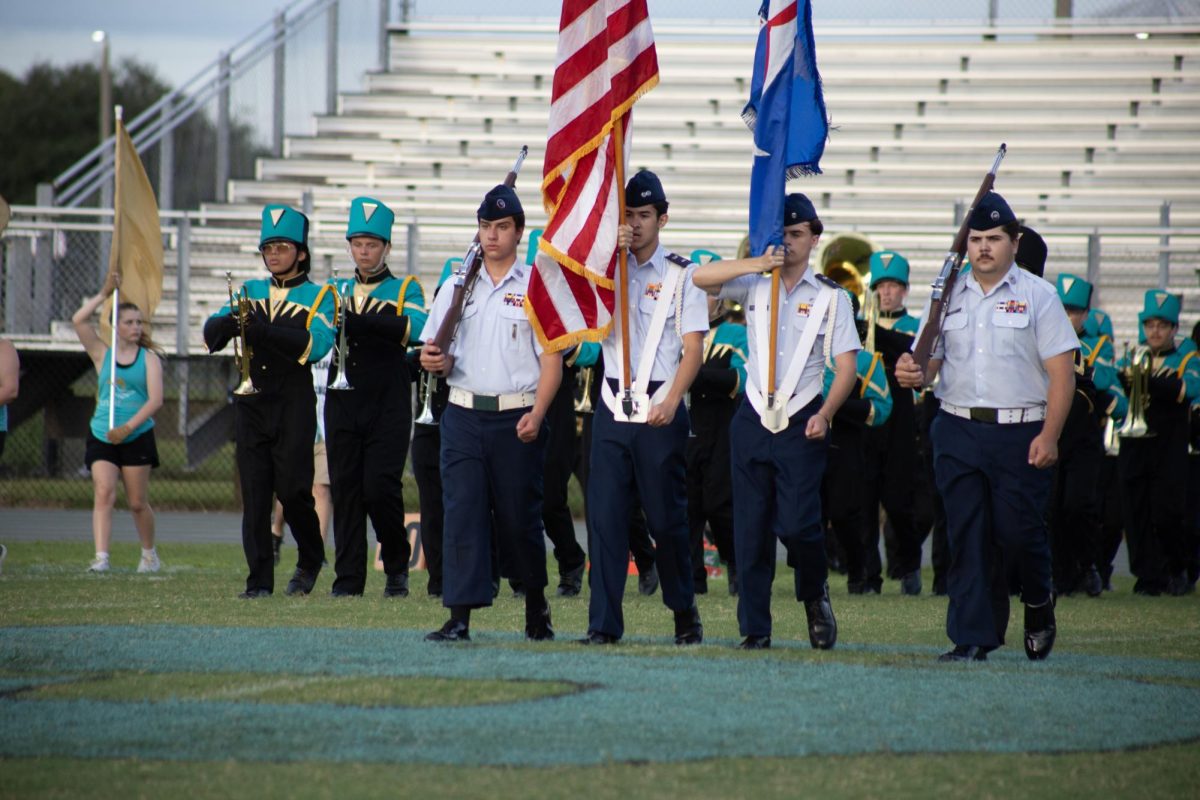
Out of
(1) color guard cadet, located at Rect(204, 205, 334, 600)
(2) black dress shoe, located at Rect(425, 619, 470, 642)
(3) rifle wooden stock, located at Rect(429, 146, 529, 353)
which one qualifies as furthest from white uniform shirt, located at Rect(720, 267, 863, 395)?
(1) color guard cadet, located at Rect(204, 205, 334, 600)

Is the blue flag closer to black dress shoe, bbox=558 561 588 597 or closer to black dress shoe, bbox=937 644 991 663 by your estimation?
black dress shoe, bbox=937 644 991 663

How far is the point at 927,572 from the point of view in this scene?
1468 cm

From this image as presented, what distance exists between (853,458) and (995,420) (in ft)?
13.3

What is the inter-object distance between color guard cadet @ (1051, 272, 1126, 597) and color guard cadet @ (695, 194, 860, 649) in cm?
442

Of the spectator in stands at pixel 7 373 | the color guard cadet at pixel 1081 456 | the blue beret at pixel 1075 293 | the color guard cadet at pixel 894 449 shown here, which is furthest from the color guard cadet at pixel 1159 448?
the spectator in stands at pixel 7 373

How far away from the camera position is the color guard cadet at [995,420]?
752cm

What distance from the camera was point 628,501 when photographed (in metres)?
7.76

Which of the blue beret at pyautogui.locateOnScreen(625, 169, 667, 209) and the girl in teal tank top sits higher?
the blue beret at pyautogui.locateOnScreen(625, 169, 667, 209)

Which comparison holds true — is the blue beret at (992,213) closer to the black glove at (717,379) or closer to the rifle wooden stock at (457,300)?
the rifle wooden stock at (457,300)

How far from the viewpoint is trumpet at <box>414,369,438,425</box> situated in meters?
9.93

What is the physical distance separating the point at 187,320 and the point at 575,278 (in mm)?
11881

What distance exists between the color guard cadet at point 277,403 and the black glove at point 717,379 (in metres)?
2.63

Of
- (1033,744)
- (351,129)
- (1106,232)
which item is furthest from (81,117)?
(1033,744)

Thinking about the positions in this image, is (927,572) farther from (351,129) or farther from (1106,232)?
(351,129)
